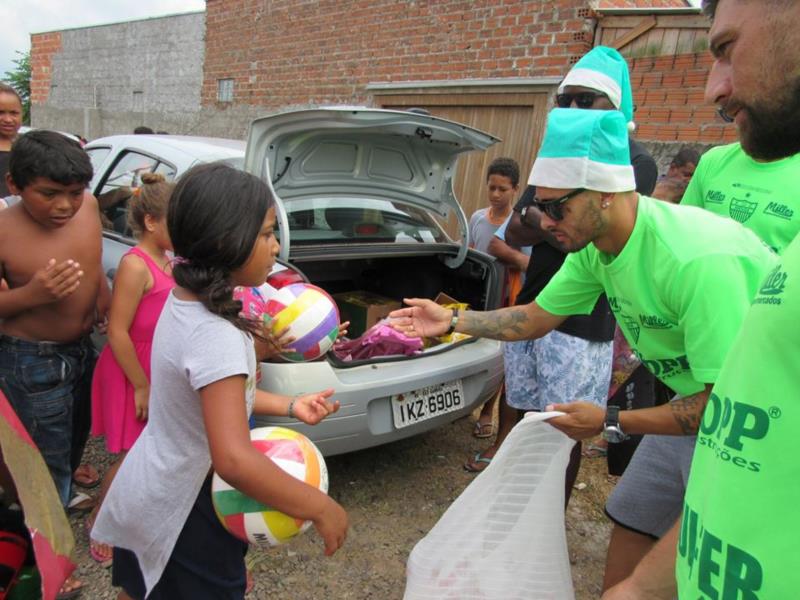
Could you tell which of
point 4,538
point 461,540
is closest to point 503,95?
point 461,540

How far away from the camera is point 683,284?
154 centimetres

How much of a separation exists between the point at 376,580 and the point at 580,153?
80.1 inches

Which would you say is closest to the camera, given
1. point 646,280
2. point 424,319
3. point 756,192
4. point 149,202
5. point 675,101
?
point 646,280

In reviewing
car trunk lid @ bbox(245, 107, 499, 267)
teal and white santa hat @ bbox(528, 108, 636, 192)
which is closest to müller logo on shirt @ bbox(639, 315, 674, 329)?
teal and white santa hat @ bbox(528, 108, 636, 192)

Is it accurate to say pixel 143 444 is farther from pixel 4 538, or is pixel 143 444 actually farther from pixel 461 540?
pixel 461 540

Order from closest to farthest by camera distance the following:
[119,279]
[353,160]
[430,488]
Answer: [119,279] → [430,488] → [353,160]

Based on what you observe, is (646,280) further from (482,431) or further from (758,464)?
(482,431)

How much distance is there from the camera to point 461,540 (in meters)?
1.85

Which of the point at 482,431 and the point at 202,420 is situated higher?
the point at 202,420

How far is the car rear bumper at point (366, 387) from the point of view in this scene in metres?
2.52

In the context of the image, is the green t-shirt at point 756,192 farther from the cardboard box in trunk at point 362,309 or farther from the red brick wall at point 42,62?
the red brick wall at point 42,62

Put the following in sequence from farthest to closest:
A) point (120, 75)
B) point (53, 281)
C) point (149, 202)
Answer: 1. point (120, 75)
2. point (149, 202)
3. point (53, 281)

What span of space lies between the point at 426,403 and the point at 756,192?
182 cm

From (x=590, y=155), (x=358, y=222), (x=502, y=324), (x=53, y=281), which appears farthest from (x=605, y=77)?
(x=53, y=281)
